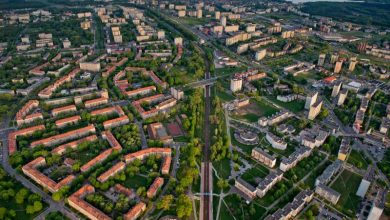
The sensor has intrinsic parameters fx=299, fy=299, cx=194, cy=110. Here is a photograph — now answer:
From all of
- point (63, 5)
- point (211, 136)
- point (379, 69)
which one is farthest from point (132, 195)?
point (63, 5)

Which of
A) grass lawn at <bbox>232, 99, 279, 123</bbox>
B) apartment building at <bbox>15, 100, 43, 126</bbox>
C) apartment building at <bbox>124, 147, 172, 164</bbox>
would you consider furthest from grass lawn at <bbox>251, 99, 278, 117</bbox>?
apartment building at <bbox>15, 100, 43, 126</bbox>

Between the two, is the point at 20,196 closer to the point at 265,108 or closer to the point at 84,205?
the point at 84,205

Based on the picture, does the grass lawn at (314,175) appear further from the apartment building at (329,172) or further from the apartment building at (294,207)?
the apartment building at (294,207)

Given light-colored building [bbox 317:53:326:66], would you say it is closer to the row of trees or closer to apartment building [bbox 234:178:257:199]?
the row of trees

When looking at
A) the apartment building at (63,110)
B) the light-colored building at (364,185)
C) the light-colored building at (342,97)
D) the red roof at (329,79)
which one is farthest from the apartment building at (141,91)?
the light-colored building at (364,185)

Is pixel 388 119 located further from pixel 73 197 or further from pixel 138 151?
pixel 73 197

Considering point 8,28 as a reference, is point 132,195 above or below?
below
